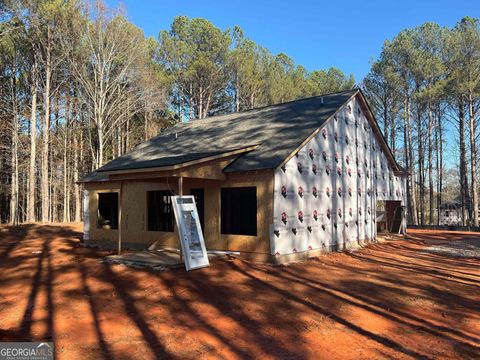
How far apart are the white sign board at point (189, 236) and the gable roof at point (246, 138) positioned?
112cm

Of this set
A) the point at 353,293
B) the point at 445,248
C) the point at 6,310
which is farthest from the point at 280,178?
the point at 445,248

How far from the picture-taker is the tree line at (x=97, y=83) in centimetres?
2684

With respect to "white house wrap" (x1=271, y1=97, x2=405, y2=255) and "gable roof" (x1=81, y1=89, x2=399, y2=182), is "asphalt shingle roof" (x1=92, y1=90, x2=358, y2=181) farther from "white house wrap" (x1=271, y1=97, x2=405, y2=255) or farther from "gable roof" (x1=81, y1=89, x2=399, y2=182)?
"white house wrap" (x1=271, y1=97, x2=405, y2=255)

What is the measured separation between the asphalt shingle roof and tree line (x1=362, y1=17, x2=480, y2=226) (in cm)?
1467

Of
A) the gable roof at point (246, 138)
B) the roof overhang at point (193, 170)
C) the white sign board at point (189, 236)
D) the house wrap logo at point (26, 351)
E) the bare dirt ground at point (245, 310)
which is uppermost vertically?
the gable roof at point (246, 138)

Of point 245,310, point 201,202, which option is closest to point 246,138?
point 201,202

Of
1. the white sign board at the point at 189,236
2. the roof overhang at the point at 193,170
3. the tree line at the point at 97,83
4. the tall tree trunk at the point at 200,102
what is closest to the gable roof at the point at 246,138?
the roof overhang at the point at 193,170

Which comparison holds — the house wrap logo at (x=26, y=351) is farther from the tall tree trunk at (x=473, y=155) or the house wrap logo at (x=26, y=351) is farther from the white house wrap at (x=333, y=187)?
the tall tree trunk at (x=473, y=155)

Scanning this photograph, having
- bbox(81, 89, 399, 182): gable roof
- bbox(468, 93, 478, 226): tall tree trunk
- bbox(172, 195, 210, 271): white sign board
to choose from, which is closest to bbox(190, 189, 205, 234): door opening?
bbox(81, 89, 399, 182): gable roof

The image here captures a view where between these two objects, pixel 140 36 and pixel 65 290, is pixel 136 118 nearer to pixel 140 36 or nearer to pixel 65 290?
pixel 140 36

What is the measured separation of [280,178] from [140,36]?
22.3 meters

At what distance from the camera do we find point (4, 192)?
116ft

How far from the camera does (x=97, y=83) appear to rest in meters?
28.8

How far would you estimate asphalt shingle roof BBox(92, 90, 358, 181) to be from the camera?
38.3 ft
